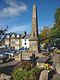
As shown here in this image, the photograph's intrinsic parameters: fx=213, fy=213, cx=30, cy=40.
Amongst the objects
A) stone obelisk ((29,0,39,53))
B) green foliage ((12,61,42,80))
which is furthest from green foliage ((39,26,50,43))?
green foliage ((12,61,42,80))

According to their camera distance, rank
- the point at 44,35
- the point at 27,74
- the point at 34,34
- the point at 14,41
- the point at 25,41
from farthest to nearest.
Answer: the point at 14,41 < the point at 25,41 < the point at 44,35 < the point at 34,34 < the point at 27,74

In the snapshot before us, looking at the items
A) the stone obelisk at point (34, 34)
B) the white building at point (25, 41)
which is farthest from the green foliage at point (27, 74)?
the white building at point (25, 41)

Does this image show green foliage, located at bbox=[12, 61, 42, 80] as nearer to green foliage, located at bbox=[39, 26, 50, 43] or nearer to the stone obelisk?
the stone obelisk

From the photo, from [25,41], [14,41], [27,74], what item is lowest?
[27,74]

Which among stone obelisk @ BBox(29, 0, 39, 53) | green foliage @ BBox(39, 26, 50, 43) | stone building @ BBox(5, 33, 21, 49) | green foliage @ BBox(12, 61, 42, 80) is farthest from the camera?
stone building @ BBox(5, 33, 21, 49)

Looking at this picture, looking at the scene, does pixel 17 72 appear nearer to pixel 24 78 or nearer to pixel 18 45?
pixel 24 78

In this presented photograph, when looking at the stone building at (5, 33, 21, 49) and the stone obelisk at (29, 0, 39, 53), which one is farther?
the stone building at (5, 33, 21, 49)

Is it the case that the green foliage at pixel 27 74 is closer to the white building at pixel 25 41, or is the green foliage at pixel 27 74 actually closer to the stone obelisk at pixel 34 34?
the stone obelisk at pixel 34 34

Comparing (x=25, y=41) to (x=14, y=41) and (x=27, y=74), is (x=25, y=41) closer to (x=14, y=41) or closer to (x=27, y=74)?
(x=14, y=41)

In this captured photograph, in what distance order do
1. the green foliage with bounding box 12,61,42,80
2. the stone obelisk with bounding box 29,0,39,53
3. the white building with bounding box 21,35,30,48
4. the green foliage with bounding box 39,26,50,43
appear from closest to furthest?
the green foliage with bounding box 12,61,42,80
the stone obelisk with bounding box 29,0,39,53
the green foliage with bounding box 39,26,50,43
the white building with bounding box 21,35,30,48

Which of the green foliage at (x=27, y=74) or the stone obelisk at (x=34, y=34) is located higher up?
the stone obelisk at (x=34, y=34)

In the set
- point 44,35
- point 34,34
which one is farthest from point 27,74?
point 44,35

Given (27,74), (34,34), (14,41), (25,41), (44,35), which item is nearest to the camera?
(27,74)

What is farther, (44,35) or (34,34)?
(44,35)
